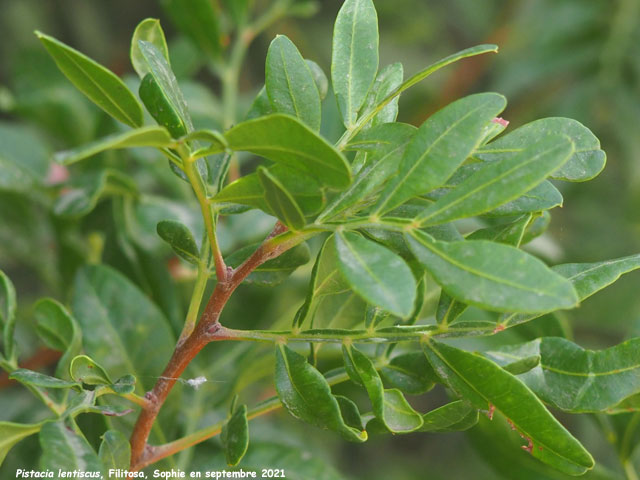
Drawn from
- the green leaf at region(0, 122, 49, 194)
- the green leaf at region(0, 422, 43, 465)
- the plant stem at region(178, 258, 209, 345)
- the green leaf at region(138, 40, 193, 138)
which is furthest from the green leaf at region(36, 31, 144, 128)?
the green leaf at region(0, 122, 49, 194)

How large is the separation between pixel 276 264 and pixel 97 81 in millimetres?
185

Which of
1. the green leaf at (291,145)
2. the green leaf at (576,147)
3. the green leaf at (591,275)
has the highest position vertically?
the green leaf at (291,145)

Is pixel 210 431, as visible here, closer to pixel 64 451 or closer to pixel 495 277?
pixel 64 451

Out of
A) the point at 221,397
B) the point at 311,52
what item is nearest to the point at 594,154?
the point at 221,397

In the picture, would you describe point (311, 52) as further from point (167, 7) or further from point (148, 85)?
point (148, 85)

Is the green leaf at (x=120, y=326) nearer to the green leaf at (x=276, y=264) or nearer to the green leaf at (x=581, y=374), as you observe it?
the green leaf at (x=276, y=264)

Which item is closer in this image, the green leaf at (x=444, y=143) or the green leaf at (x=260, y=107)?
the green leaf at (x=444, y=143)

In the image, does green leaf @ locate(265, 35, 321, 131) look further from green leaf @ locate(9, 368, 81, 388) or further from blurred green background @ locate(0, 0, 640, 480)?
blurred green background @ locate(0, 0, 640, 480)

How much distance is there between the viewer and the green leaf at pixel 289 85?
434 mm

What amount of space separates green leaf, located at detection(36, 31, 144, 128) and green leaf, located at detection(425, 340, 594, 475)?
0.77 ft

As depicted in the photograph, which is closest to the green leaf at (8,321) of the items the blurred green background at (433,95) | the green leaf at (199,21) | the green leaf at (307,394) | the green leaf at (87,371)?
the green leaf at (87,371)

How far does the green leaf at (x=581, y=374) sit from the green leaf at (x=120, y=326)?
12.1 inches

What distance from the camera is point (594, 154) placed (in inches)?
16.8

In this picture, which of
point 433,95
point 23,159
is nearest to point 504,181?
point 23,159
